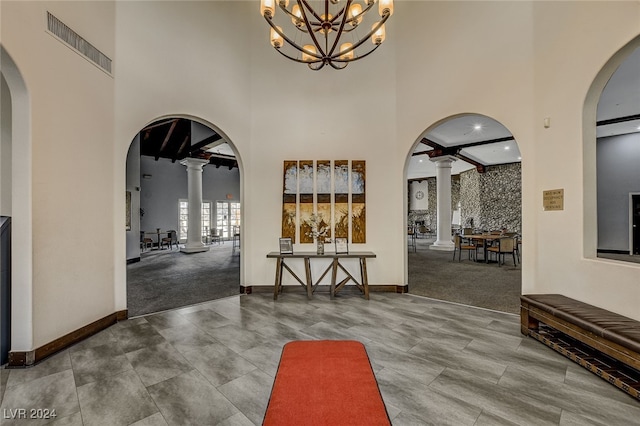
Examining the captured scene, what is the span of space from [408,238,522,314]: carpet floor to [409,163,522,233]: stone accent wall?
523cm

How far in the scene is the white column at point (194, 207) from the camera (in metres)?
10.6

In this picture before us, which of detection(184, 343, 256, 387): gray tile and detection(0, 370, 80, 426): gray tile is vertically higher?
detection(0, 370, 80, 426): gray tile

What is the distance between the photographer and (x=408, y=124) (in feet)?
15.9

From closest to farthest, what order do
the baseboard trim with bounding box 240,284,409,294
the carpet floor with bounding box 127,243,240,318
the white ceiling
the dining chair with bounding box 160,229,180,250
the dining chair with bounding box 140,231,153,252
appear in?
the carpet floor with bounding box 127,243,240,318 → the baseboard trim with bounding box 240,284,409,294 → the white ceiling → the dining chair with bounding box 140,231,153,252 → the dining chair with bounding box 160,229,180,250

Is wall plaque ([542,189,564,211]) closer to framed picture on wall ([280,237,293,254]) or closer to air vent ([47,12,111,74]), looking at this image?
framed picture on wall ([280,237,293,254])

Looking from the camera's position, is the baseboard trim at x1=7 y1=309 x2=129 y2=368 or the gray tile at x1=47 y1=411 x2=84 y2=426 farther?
the baseboard trim at x1=7 y1=309 x2=129 y2=368

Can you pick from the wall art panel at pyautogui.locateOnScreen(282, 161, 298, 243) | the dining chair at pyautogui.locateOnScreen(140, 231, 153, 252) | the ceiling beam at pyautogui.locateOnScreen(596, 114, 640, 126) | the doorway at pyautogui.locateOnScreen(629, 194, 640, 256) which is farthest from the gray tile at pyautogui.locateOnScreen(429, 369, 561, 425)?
the dining chair at pyautogui.locateOnScreen(140, 231, 153, 252)

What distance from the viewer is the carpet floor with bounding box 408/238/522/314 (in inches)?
178

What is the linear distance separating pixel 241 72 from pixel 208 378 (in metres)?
4.74

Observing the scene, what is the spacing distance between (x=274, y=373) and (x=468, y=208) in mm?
15464

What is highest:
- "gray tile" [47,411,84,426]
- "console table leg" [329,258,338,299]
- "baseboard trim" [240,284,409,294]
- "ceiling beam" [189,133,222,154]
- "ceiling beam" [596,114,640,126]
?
"ceiling beam" [596,114,640,126]

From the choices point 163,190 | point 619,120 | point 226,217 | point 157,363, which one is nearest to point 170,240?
point 163,190

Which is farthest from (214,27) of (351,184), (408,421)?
(408,421)

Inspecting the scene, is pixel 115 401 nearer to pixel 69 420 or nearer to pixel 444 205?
pixel 69 420
